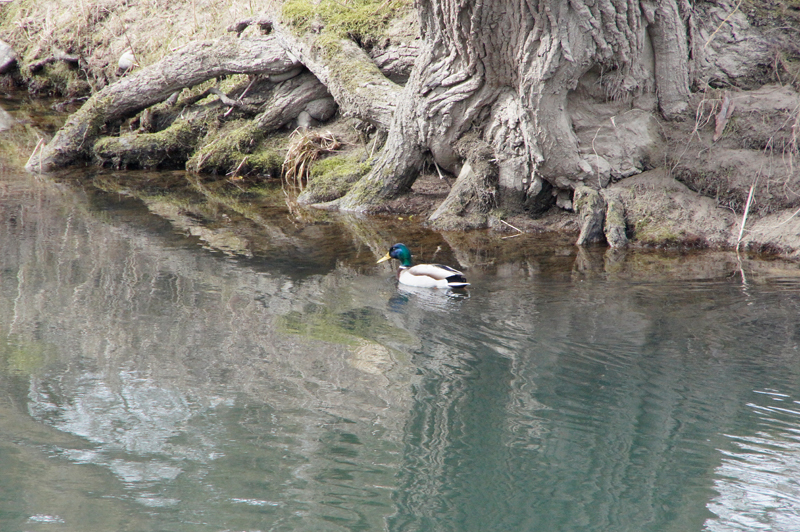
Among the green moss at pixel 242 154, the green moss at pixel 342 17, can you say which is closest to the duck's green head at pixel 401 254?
the green moss at pixel 342 17

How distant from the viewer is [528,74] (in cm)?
846

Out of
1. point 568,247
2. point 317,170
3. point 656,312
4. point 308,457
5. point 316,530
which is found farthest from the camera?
point 317,170

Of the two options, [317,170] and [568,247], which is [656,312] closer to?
[568,247]

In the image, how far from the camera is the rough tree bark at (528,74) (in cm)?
811

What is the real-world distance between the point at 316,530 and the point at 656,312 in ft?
12.7

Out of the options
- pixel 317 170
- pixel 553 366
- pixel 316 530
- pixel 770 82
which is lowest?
pixel 316 530

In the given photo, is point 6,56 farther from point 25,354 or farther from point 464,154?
point 25,354

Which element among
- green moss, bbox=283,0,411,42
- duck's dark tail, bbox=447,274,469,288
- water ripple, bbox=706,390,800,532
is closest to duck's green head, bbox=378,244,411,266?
duck's dark tail, bbox=447,274,469,288

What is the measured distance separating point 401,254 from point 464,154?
240 cm

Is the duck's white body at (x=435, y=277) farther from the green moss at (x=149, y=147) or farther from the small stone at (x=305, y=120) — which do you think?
the green moss at (x=149, y=147)

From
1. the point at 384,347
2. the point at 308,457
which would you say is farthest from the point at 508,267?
the point at 308,457

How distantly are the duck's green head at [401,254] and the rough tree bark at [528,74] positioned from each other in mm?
2300

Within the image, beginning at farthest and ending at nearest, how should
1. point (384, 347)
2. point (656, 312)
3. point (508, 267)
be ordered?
point (508, 267)
point (656, 312)
point (384, 347)

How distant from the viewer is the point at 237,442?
4156 mm
